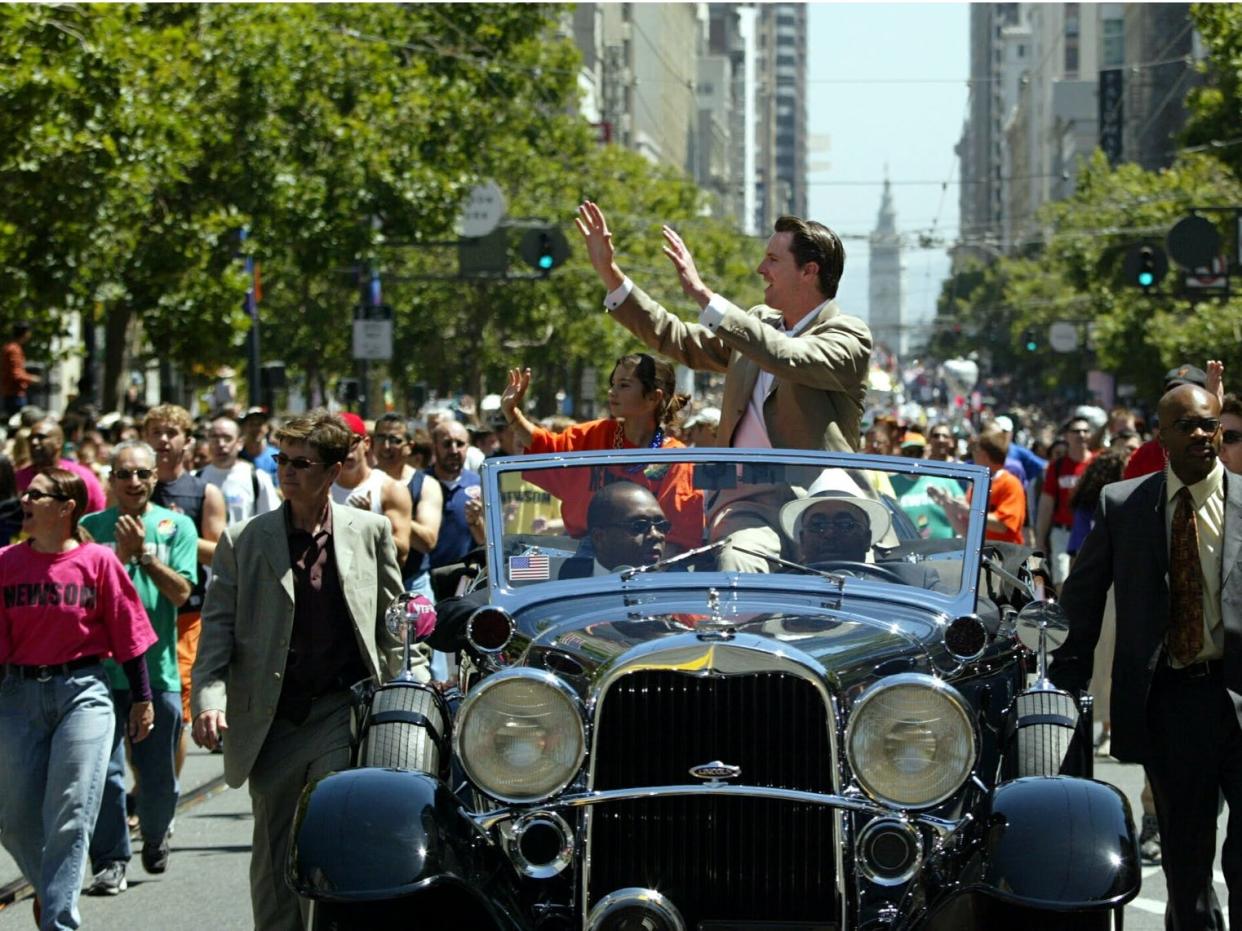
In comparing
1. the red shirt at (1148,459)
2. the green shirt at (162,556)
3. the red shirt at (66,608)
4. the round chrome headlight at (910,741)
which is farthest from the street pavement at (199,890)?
the round chrome headlight at (910,741)

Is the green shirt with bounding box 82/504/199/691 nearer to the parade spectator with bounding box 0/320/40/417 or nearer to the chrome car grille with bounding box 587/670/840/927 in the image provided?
the chrome car grille with bounding box 587/670/840/927

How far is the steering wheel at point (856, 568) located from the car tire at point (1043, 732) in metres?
0.50

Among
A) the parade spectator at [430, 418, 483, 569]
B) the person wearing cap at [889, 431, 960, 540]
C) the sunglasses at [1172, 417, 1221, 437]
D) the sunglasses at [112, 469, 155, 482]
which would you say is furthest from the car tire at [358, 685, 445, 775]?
the parade spectator at [430, 418, 483, 569]

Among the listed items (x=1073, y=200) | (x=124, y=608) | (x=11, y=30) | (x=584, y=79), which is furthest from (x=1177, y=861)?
(x=584, y=79)

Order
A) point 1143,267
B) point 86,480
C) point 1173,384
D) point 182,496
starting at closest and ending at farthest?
point 1173,384 < point 182,496 < point 86,480 < point 1143,267

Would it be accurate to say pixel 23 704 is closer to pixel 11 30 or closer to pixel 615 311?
pixel 615 311

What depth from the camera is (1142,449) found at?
384 inches

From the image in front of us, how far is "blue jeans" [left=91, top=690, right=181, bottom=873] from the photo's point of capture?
9.51m

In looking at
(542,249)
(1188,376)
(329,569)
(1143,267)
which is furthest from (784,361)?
(542,249)

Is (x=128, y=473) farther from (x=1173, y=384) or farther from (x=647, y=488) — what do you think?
(x=1173, y=384)

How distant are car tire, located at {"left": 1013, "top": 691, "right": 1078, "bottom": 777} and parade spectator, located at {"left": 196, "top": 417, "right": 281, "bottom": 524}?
7833 millimetres

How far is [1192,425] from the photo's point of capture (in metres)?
7.03

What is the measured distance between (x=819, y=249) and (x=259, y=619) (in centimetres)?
224

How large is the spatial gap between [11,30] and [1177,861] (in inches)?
661
